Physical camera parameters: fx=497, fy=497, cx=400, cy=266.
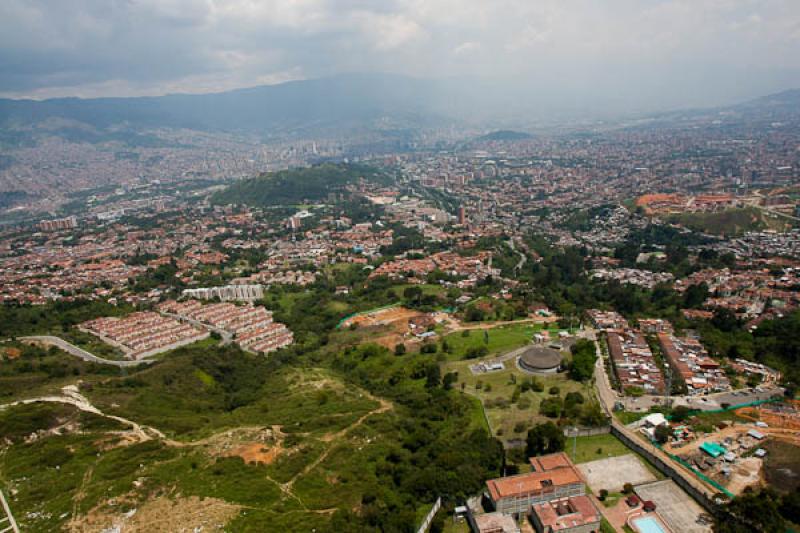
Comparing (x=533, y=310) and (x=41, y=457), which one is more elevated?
(x=41, y=457)

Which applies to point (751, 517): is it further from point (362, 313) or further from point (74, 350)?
point (74, 350)

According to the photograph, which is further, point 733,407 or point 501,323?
point 501,323

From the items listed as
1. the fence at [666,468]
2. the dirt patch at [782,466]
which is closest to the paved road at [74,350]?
the fence at [666,468]

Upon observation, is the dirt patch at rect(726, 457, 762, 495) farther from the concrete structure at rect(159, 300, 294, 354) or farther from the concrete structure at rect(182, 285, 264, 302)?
the concrete structure at rect(182, 285, 264, 302)

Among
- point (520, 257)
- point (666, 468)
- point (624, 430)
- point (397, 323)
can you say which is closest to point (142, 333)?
point (397, 323)

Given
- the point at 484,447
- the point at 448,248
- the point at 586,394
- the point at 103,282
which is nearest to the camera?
the point at 484,447

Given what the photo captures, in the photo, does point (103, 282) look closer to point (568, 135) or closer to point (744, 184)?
point (744, 184)

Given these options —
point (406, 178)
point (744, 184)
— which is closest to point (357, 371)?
point (744, 184)

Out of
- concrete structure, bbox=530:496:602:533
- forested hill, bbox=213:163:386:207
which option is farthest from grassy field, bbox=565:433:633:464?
forested hill, bbox=213:163:386:207
